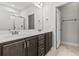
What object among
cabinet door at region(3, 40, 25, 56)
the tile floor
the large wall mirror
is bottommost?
the tile floor

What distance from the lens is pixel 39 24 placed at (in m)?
3.75

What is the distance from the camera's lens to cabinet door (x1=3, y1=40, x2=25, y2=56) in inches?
47.6

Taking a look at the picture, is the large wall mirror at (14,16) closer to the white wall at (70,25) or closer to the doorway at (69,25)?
the doorway at (69,25)

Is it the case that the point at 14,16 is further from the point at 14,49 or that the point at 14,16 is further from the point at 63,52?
the point at 63,52

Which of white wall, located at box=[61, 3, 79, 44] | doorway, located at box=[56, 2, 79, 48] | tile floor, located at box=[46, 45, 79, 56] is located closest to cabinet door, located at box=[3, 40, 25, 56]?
tile floor, located at box=[46, 45, 79, 56]

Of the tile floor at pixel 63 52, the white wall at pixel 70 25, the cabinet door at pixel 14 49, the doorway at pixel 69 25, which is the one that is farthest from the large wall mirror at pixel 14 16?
the white wall at pixel 70 25

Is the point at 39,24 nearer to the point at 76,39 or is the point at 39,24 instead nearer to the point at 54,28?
the point at 54,28

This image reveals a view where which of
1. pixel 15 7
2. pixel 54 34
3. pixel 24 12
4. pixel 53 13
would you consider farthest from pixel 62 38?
pixel 15 7

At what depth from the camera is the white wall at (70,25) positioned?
4.21 meters

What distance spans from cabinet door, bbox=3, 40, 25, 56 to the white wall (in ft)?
11.1

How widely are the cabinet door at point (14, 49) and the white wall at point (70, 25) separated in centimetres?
338

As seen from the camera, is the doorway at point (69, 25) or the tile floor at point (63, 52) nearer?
the tile floor at point (63, 52)

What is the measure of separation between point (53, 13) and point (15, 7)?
5.98 feet

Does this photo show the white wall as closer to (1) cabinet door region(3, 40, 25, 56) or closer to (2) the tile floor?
(2) the tile floor
